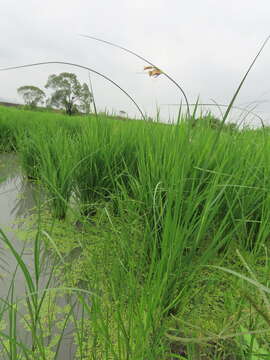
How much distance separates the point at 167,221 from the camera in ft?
1.54

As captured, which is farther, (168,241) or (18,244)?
(18,244)

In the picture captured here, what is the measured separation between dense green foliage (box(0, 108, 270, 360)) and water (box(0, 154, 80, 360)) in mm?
55

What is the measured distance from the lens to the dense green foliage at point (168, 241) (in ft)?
1.29

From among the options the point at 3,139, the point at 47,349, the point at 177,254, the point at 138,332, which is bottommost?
the point at 47,349

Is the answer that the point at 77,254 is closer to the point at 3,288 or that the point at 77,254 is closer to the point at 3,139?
the point at 3,288

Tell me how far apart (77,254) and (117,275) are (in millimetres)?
327

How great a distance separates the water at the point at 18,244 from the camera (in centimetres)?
48

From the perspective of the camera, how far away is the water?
1.57 ft

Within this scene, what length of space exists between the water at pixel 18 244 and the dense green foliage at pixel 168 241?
55 mm

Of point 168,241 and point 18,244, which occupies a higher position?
point 168,241

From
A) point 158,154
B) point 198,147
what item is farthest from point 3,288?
point 198,147

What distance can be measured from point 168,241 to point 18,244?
0.59 meters

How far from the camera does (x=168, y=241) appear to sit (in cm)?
49

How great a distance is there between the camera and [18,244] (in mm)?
785
